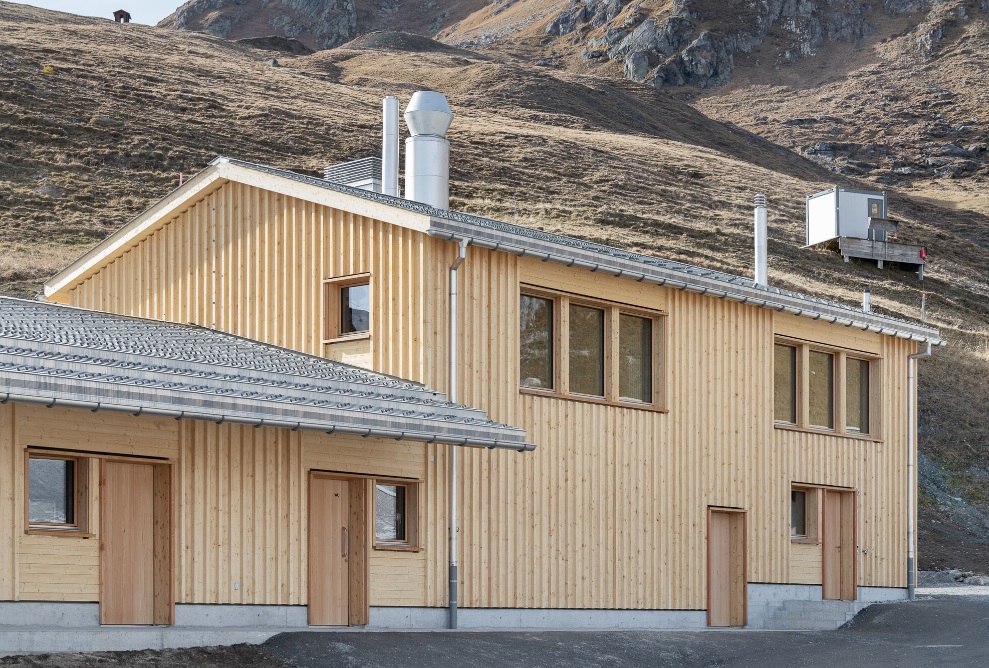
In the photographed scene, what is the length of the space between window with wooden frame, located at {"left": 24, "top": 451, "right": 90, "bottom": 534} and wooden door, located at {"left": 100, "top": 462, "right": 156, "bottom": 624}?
0.26 m

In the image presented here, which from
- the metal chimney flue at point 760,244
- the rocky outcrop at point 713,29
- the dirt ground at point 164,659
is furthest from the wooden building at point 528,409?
the rocky outcrop at point 713,29

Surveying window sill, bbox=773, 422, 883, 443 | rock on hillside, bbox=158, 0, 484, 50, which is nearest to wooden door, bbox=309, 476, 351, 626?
window sill, bbox=773, 422, 883, 443

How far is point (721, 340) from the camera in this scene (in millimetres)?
21328

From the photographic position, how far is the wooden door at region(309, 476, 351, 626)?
16062 millimetres

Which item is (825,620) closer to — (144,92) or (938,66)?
(144,92)

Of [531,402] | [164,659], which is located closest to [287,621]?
[164,659]

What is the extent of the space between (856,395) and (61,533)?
590 inches

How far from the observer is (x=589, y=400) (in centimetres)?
1891

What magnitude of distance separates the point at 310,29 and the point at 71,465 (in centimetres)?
17114

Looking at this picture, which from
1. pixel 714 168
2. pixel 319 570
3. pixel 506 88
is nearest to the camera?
pixel 319 570

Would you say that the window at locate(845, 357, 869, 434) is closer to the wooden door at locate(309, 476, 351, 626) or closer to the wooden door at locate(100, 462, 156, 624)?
the wooden door at locate(309, 476, 351, 626)

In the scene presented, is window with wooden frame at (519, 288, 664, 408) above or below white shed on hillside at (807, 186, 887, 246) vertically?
below

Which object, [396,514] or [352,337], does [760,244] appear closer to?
[352,337]

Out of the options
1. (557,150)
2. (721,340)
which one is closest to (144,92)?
(557,150)
